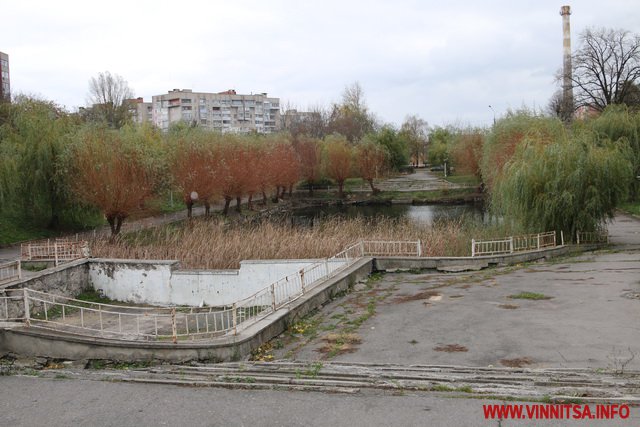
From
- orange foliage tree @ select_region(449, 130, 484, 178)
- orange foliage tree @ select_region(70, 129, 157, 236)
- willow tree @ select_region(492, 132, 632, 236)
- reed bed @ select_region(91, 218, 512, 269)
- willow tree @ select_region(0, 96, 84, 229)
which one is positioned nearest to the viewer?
reed bed @ select_region(91, 218, 512, 269)

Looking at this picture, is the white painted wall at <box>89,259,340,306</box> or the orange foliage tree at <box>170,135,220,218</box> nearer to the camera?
the white painted wall at <box>89,259,340,306</box>

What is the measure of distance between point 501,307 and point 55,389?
968 centimetres

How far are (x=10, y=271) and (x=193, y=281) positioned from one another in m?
6.96

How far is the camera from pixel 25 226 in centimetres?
3538

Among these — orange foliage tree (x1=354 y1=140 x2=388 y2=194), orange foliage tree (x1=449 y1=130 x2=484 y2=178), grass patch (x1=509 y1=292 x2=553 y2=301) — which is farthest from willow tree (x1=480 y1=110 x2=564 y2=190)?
orange foliage tree (x1=354 y1=140 x2=388 y2=194)

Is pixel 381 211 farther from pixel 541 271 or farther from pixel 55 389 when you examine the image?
pixel 55 389

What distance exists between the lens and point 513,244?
23.8m

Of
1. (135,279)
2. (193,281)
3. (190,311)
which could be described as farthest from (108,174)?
(190,311)

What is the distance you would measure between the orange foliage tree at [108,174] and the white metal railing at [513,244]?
790 inches

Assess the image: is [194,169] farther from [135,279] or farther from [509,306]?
[509,306]

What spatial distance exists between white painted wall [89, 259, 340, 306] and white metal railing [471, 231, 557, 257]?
8.29m

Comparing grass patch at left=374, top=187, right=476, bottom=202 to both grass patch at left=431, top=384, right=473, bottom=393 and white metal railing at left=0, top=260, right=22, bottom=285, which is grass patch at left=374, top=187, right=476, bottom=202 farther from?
grass patch at left=431, top=384, right=473, bottom=393

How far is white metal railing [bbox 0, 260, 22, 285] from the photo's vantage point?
17.5 m

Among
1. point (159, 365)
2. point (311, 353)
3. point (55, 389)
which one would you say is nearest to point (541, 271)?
point (311, 353)
